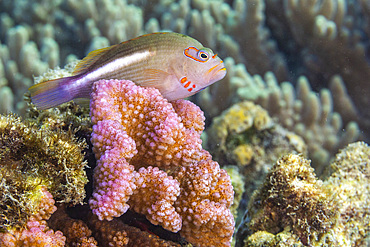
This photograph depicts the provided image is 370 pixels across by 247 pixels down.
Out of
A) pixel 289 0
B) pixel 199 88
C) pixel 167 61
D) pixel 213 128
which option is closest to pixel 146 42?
pixel 167 61

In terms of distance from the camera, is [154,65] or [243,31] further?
[243,31]

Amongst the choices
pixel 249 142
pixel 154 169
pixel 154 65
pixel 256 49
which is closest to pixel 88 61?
pixel 154 65

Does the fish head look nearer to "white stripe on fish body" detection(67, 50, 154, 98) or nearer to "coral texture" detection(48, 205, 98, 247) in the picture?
"white stripe on fish body" detection(67, 50, 154, 98)

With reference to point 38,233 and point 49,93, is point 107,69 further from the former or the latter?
point 38,233

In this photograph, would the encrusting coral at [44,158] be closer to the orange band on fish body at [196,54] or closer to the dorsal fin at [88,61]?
the dorsal fin at [88,61]

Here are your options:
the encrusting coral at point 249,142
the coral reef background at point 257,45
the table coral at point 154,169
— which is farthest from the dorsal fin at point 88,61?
the coral reef background at point 257,45

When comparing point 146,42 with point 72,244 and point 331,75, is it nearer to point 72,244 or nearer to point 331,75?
point 72,244

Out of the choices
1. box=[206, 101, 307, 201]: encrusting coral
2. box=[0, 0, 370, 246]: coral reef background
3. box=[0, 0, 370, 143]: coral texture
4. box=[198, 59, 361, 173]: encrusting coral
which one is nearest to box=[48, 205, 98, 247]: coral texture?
box=[206, 101, 307, 201]: encrusting coral
